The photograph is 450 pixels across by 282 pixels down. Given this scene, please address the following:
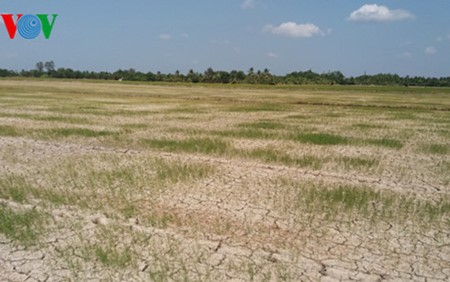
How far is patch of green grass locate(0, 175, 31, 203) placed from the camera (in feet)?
20.7

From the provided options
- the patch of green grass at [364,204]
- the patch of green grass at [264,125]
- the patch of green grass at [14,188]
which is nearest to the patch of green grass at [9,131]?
the patch of green grass at [14,188]

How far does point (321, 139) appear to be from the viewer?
1306 centimetres

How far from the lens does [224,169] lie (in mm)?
8672

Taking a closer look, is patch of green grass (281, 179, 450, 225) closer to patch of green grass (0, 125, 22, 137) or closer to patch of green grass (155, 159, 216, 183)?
patch of green grass (155, 159, 216, 183)

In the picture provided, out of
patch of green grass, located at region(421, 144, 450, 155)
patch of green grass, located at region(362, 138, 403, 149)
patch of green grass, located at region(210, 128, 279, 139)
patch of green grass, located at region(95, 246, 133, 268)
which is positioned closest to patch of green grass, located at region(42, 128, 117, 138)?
patch of green grass, located at region(210, 128, 279, 139)

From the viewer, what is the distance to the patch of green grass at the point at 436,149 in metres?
11.5

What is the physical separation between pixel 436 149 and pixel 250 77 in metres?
99.7

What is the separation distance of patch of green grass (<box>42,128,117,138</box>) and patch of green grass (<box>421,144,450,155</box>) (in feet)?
38.5

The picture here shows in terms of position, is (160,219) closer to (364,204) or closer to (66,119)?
(364,204)

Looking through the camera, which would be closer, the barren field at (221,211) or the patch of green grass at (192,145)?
the barren field at (221,211)

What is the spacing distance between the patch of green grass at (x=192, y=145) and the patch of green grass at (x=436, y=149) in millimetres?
6987

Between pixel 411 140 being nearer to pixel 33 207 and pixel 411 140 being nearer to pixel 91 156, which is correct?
pixel 91 156

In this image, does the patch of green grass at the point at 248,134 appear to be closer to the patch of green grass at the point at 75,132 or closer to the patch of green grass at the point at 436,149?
the patch of green grass at the point at 75,132

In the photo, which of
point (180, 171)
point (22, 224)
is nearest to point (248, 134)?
point (180, 171)
